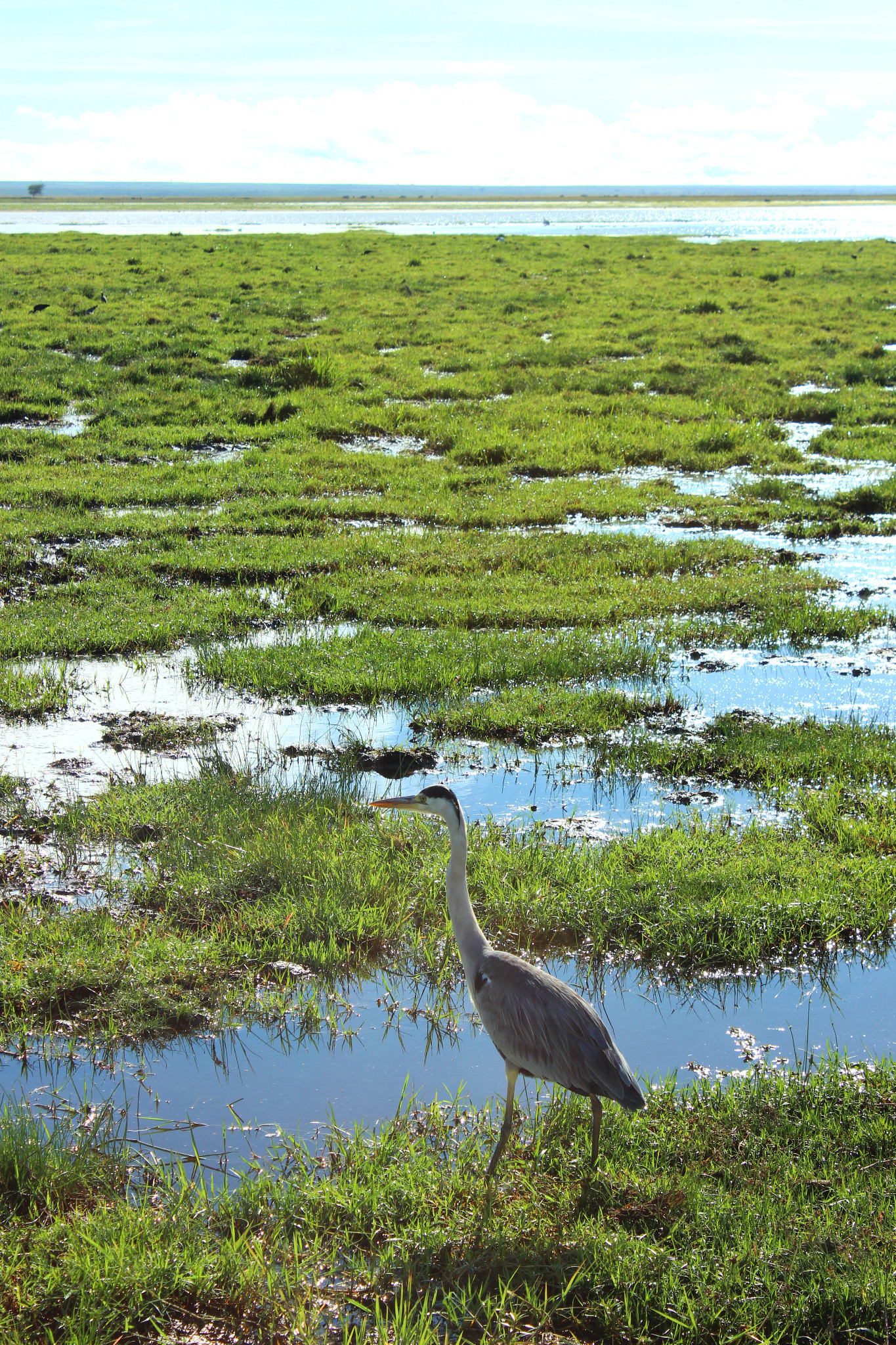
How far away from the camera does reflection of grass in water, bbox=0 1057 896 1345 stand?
11.9 feet

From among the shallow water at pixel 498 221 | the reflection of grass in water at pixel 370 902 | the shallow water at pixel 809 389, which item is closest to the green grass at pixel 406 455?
the shallow water at pixel 809 389

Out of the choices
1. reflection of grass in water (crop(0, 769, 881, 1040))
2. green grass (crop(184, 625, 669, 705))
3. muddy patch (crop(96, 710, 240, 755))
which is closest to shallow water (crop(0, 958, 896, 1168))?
reflection of grass in water (crop(0, 769, 881, 1040))

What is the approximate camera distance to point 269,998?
5344mm

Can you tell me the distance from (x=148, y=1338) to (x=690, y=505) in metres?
12.6

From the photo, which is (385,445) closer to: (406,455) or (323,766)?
(406,455)

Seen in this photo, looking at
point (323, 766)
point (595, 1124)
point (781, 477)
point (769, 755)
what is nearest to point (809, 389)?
point (781, 477)

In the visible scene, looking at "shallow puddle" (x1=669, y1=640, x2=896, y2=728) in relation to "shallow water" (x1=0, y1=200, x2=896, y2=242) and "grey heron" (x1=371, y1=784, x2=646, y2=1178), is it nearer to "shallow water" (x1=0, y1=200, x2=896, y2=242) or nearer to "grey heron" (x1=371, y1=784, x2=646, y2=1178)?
"grey heron" (x1=371, y1=784, x2=646, y2=1178)

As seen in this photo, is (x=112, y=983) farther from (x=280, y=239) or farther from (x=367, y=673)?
(x=280, y=239)

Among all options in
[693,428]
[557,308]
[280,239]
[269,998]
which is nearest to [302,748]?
[269,998]

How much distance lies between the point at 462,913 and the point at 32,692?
5476 millimetres

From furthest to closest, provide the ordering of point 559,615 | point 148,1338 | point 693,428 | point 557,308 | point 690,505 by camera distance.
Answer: point 557,308 → point 693,428 → point 690,505 → point 559,615 → point 148,1338

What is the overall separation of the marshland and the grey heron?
369 mm

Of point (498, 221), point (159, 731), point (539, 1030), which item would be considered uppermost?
point (498, 221)

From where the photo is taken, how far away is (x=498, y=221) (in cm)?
9912
